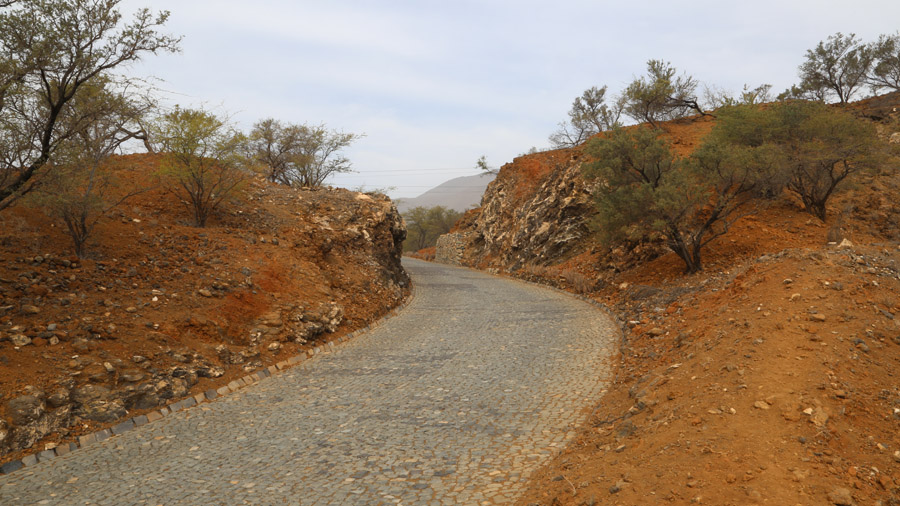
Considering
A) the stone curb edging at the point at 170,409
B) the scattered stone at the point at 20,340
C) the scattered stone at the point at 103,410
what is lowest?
the stone curb edging at the point at 170,409

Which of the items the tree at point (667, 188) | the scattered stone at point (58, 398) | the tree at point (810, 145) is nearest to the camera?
the scattered stone at point (58, 398)

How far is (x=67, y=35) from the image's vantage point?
7.91 m

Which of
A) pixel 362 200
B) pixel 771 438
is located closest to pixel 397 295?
pixel 362 200

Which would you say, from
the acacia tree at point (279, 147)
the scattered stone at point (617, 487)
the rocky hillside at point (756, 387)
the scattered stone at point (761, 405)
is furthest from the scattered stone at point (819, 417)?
the acacia tree at point (279, 147)

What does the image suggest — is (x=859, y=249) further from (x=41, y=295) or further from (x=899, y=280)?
(x=41, y=295)

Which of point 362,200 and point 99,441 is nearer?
point 99,441

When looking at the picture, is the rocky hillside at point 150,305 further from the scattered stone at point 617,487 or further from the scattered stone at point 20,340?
the scattered stone at point 617,487

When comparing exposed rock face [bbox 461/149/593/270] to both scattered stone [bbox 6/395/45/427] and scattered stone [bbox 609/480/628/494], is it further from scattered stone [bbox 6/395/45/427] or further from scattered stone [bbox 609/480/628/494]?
scattered stone [bbox 6/395/45/427]

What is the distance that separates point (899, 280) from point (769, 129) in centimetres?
895

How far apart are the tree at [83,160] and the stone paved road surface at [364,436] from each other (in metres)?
4.87

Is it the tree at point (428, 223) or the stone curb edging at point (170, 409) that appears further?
the tree at point (428, 223)

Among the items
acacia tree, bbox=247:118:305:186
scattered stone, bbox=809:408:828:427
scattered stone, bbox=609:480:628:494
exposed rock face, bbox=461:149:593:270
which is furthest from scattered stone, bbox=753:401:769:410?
acacia tree, bbox=247:118:305:186

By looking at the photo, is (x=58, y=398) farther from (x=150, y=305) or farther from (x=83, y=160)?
(x=83, y=160)

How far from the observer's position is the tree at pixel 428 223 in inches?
2371
